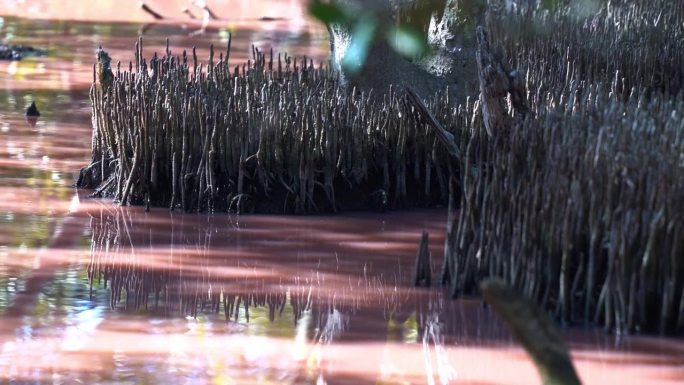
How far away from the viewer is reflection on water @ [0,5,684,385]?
512 centimetres

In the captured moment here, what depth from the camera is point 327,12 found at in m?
2.06

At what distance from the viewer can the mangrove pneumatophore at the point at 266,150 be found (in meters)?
7.71

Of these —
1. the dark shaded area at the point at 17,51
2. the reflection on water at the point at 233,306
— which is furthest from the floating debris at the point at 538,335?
the dark shaded area at the point at 17,51

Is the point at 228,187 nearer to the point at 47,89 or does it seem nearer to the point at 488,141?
the point at 488,141

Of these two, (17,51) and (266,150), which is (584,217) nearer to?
(266,150)

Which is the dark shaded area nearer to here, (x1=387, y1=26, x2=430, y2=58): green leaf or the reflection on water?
the reflection on water

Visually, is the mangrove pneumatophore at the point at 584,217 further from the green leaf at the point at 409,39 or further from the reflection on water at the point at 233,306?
the green leaf at the point at 409,39

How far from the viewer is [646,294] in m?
5.48

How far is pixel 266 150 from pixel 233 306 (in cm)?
181

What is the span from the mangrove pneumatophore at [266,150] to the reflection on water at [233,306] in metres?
0.18

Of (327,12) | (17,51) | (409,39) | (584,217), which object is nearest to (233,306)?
(584,217)

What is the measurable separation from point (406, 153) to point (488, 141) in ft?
→ 5.34

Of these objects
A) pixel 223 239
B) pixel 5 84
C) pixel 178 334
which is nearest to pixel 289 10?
pixel 5 84

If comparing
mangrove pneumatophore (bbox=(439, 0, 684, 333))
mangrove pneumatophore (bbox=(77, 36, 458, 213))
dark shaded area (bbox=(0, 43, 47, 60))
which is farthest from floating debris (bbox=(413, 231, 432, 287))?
dark shaded area (bbox=(0, 43, 47, 60))
